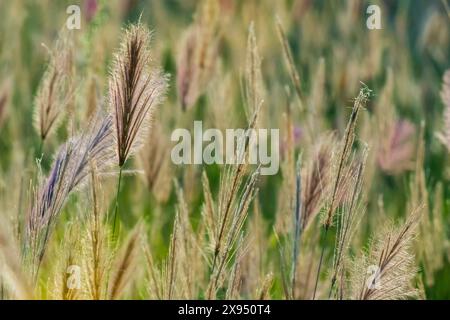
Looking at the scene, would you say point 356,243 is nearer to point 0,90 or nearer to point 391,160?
point 391,160

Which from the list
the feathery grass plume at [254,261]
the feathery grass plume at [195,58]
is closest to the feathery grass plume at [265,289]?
the feathery grass plume at [254,261]

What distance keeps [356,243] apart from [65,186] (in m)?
0.47

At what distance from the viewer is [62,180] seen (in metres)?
0.75

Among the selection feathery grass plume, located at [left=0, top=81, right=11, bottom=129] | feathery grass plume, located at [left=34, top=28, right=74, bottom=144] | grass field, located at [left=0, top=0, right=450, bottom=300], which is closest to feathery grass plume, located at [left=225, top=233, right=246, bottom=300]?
grass field, located at [left=0, top=0, right=450, bottom=300]

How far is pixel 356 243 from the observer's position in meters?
1.12

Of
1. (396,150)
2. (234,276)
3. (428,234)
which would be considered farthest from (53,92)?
(396,150)

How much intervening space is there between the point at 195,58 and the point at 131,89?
412 millimetres

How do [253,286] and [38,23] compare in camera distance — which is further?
[38,23]

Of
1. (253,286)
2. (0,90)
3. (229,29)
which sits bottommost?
(253,286)

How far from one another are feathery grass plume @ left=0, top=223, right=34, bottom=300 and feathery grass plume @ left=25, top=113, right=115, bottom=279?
25mm

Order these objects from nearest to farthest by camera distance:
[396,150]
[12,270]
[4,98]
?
[12,270], [4,98], [396,150]

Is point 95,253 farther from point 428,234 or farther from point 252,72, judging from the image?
point 428,234

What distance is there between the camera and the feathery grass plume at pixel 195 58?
45.6 inches
